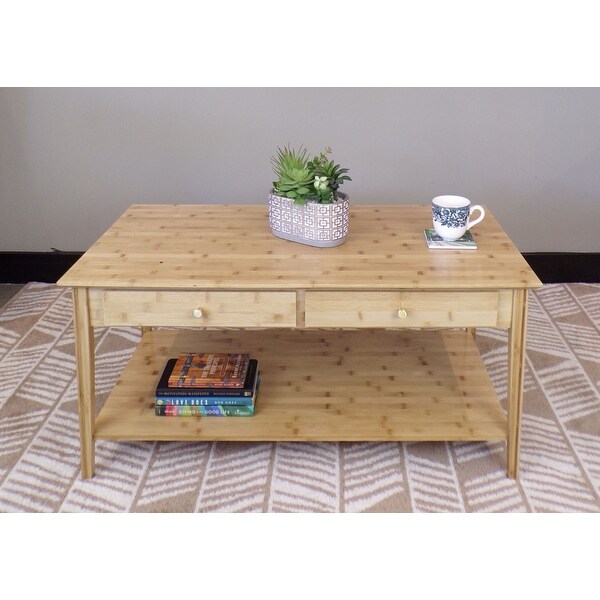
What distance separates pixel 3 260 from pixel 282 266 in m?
1.62

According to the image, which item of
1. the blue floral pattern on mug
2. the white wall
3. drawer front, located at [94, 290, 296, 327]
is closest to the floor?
the white wall

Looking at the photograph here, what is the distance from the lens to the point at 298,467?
6.16ft

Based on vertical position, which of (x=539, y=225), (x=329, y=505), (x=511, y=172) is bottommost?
(x=329, y=505)

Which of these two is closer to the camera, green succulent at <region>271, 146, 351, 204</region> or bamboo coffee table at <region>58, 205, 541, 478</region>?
bamboo coffee table at <region>58, 205, 541, 478</region>

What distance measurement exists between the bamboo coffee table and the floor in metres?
0.86

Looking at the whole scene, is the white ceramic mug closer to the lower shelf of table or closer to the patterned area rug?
the lower shelf of table

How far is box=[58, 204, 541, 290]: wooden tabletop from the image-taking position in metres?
1.70

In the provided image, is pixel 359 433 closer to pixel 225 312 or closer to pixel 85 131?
pixel 225 312

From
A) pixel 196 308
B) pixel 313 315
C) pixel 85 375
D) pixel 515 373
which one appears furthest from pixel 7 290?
pixel 515 373

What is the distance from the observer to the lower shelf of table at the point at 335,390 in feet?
6.11

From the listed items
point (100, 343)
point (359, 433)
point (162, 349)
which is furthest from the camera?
point (100, 343)

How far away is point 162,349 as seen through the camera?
87.7 inches

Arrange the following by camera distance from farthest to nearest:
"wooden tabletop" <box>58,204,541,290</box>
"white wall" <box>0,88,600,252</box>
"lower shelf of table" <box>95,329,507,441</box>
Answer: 1. "white wall" <box>0,88,600,252</box>
2. "lower shelf of table" <box>95,329,507,441</box>
3. "wooden tabletop" <box>58,204,541,290</box>

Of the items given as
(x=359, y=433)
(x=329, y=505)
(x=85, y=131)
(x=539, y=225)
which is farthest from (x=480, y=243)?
(x=85, y=131)
